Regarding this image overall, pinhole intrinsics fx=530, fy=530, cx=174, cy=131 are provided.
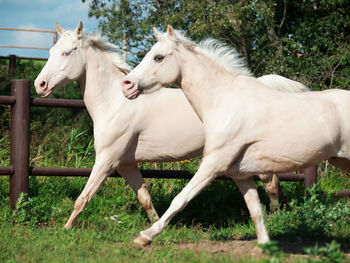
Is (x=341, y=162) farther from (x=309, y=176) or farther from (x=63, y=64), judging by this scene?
(x=63, y=64)

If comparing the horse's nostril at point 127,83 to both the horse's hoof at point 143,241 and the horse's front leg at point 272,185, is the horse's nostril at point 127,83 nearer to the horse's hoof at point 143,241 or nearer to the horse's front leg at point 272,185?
the horse's hoof at point 143,241

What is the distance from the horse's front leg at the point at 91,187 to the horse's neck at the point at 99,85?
617mm

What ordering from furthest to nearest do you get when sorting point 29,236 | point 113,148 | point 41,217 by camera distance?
1. point 41,217
2. point 113,148
3. point 29,236

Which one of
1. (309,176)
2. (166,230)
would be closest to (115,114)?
(166,230)

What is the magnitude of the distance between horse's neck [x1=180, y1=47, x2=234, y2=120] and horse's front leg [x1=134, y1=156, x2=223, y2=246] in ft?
1.71

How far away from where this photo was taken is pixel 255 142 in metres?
4.38

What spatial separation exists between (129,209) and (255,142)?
8.63 feet

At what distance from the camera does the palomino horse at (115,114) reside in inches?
219

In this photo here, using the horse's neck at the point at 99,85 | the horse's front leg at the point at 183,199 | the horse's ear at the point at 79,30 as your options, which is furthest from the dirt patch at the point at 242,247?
the horse's ear at the point at 79,30

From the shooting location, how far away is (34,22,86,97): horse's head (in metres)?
5.59

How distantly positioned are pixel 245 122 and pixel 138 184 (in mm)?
2096

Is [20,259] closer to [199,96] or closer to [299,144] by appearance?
[199,96]

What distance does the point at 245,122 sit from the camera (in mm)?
4375

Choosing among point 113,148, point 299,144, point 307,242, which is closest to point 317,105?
point 299,144
